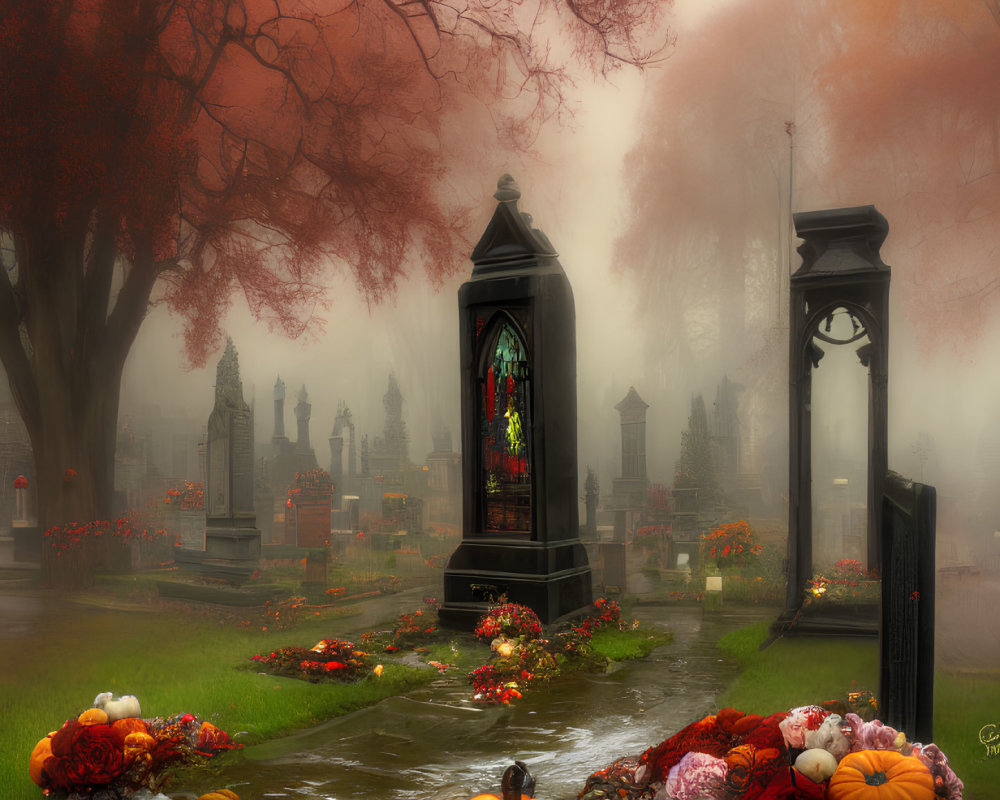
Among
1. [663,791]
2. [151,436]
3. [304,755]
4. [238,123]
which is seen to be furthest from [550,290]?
[151,436]

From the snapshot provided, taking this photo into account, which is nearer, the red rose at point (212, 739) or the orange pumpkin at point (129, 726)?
the orange pumpkin at point (129, 726)

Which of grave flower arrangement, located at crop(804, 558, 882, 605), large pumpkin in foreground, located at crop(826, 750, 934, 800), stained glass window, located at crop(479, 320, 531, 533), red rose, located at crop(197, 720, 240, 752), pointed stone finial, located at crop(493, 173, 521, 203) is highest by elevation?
pointed stone finial, located at crop(493, 173, 521, 203)

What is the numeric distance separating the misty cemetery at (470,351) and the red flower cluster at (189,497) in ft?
0.28

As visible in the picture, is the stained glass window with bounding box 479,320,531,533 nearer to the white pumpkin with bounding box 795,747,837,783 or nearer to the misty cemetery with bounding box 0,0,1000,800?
the misty cemetery with bounding box 0,0,1000,800

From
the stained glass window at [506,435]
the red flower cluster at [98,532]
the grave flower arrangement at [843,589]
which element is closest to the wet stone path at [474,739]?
the grave flower arrangement at [843,589]

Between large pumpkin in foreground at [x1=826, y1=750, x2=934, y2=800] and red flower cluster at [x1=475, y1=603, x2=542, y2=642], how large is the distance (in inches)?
201

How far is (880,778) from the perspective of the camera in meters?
3.09

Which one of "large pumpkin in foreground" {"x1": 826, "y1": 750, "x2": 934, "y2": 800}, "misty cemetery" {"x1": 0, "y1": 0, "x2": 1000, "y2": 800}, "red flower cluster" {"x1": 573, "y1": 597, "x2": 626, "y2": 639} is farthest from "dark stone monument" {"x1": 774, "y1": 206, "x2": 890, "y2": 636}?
"large pumpkin in foreground" {"x1": 826, "y1": 750, "x2": 934, "y2": 800}

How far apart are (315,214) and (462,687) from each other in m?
9.37

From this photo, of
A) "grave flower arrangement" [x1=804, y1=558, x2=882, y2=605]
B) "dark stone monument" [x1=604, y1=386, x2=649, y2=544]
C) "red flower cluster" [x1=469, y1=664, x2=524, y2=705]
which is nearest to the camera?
"red flower cluster" [x1=469, y1=664, x2=524, y2=705]

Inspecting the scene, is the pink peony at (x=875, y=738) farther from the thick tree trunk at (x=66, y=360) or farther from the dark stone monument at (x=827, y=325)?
the thick tree trunk at (x=66, y=360)

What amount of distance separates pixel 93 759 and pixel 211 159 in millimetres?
11184

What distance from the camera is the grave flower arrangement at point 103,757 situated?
4531 mm

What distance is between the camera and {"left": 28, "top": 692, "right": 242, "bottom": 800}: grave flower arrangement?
178 inches
